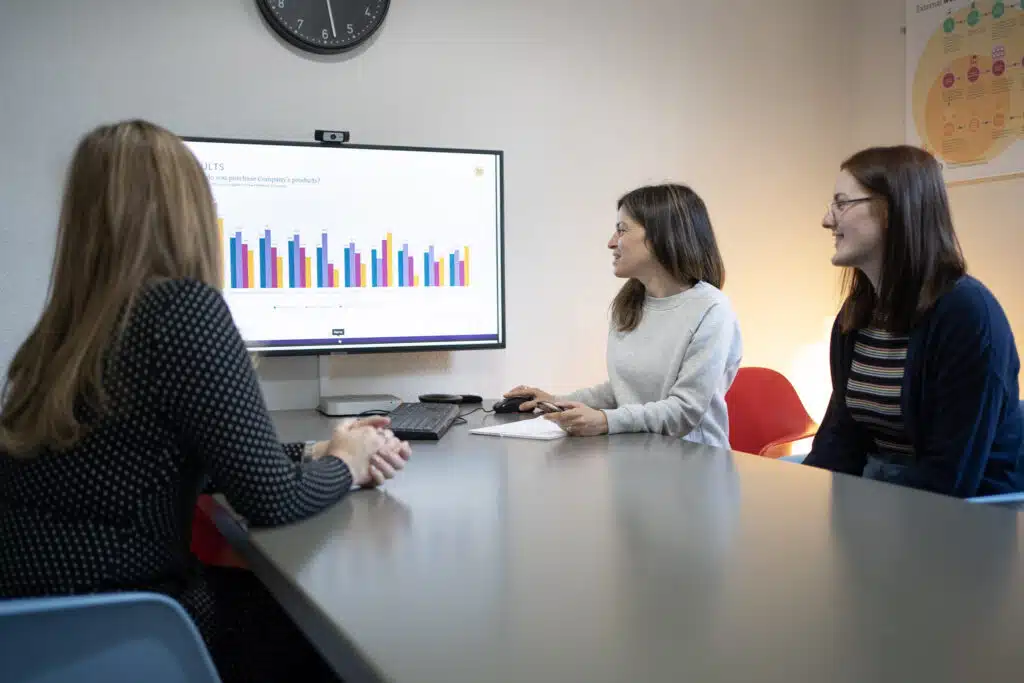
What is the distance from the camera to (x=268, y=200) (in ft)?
7.64

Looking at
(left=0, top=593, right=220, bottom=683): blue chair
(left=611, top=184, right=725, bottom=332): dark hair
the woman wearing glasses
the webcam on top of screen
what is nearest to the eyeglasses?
the woman wearing glasses

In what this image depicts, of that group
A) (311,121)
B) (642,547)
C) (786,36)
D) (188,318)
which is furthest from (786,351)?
(188,318)

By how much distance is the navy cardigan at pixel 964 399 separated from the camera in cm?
166

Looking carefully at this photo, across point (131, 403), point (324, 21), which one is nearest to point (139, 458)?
point (131, 403)

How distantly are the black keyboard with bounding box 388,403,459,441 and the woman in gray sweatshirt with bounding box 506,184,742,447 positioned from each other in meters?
0.24

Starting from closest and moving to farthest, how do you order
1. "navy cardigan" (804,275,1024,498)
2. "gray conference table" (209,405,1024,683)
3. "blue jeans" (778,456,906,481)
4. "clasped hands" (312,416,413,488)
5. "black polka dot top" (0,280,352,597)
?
"gray conference table" (209,405,1024,683)
"black polka dot top" (0,280,352,597)
"clasped hands" (312,416,413,488)
"navy cardigan" (804,275,1024,498)
"blue jeans" (778,456,906,481)

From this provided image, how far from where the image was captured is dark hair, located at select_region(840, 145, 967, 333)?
1799 millimetres

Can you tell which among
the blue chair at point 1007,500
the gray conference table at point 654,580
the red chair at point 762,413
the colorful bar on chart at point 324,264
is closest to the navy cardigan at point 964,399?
the blue chair at point 1007,500

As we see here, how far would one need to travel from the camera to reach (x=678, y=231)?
225cm

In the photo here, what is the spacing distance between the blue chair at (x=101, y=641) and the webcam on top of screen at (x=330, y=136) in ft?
5.54

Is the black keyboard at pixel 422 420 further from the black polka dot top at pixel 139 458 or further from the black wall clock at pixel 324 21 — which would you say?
the black wall clock at pixel 324 21

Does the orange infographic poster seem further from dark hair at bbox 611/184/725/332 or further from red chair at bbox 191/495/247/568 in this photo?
red chair at bbox 191/495/247/568

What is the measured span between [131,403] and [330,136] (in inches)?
58.6

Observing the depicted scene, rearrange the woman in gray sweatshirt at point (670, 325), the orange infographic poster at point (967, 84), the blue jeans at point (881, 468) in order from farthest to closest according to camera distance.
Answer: the orange infographic poster at point (967, 84) → the woman in gray sweatshirt at point (670, 325) → the blue jeans at point (881, 468)
